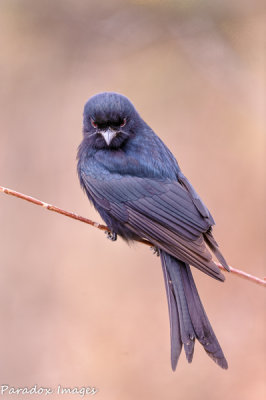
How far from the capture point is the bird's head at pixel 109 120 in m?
4.01

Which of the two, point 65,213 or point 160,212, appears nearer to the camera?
point 65,213

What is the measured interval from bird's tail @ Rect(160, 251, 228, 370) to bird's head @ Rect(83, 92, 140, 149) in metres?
0.84

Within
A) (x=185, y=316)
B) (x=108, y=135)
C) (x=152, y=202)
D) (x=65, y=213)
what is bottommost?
(x=185, y=316)

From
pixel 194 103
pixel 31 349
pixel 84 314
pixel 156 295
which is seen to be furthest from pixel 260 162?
pixel 31 349

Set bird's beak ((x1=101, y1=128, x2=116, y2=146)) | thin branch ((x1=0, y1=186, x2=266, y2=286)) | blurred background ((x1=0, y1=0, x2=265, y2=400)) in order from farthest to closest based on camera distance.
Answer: blurred background ((x1=0, y1=0, x2=265, y2=400)), bird's beak ((x1=101, y1=128, x2=116, y2=146)), thin branch ((x1=0, y1=186, x2=266, y2=286))

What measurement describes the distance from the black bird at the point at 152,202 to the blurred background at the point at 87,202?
93 centimetres

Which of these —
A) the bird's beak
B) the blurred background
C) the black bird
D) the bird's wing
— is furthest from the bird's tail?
the blurred background

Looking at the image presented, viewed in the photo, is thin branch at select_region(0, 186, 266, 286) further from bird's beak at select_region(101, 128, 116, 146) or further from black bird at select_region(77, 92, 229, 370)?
bird's beak at select_region(101, 128, 116, 146)

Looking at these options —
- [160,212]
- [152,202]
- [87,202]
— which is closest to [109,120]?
[152,202]

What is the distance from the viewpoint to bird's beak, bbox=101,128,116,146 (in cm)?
395

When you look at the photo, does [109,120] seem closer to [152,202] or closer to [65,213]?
[152,202]

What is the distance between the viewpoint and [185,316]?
11.3 ft

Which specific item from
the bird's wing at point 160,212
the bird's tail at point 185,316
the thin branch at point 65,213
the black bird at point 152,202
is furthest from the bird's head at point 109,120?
the bird's tail at point 185,316

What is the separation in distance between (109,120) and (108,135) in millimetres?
112
